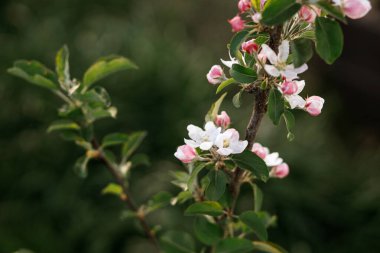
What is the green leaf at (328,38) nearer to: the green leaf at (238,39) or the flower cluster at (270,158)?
the green leaf at (238,39)

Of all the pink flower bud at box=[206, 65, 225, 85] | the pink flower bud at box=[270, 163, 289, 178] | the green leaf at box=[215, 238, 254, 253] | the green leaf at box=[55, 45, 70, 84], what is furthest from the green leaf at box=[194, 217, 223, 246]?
the green leaf at box=[55, 45, 70, 84]

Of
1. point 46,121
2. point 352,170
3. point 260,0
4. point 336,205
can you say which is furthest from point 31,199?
point 260,0

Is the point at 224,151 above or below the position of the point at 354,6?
below

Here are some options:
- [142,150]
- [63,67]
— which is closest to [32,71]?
[63,67]

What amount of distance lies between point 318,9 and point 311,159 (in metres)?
1.75

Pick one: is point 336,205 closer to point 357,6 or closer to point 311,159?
point 311,159

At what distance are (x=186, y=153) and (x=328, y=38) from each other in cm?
24

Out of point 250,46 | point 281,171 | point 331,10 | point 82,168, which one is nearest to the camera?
point 331,10

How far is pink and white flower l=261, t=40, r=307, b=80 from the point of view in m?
0.62

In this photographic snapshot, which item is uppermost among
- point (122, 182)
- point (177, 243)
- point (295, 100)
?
point (295, 100)

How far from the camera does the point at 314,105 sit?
719 mm

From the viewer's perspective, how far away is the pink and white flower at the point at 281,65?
2.03 feet

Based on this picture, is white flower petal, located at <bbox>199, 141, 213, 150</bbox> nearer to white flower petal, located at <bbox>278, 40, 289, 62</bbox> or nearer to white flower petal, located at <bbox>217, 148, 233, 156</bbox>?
white flower petal, located at <bbox>217, 148, 233, 156</bbox>

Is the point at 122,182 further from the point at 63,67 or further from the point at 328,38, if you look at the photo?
the point at 328,38
